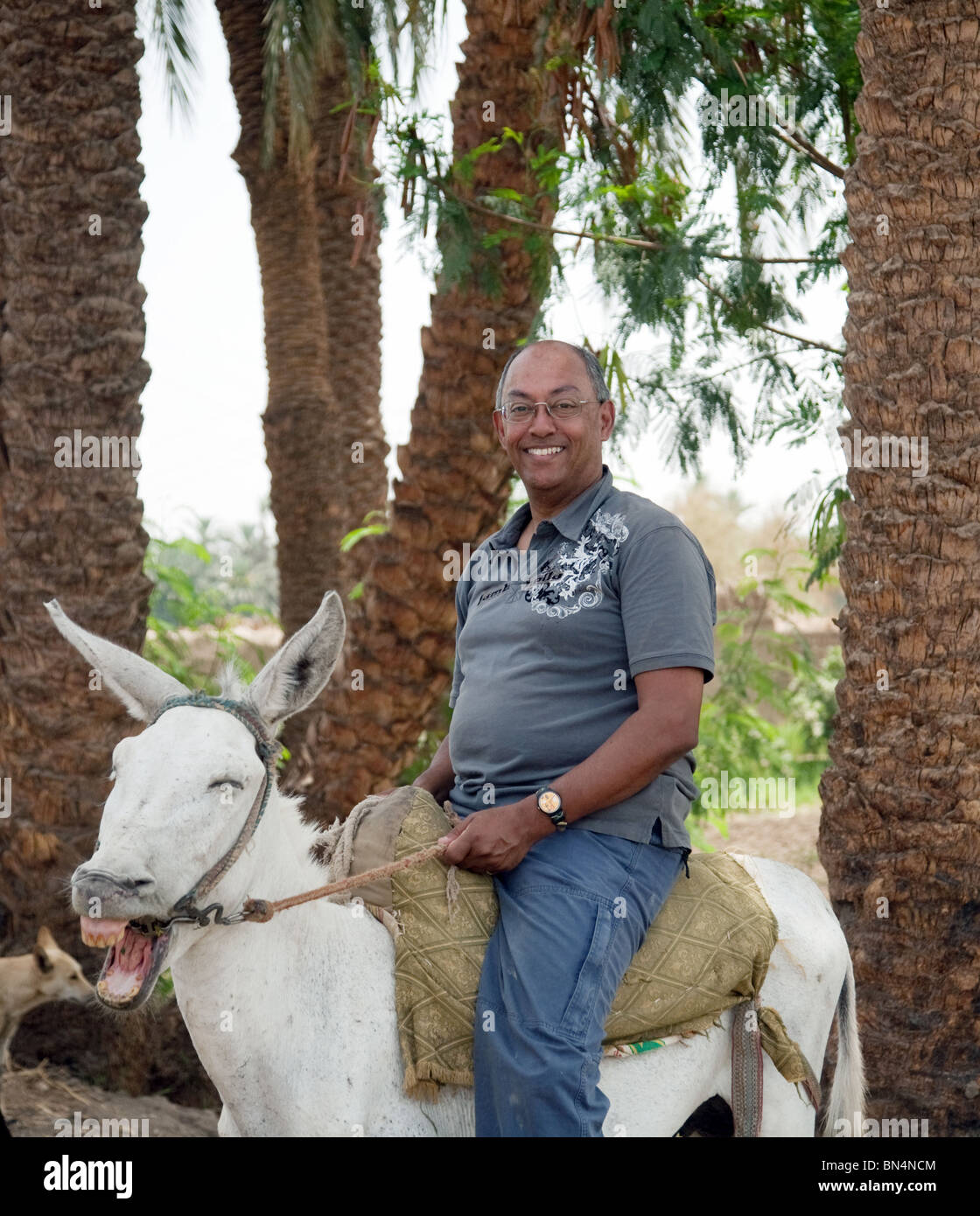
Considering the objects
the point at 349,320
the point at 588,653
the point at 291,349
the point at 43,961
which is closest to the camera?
the point at 588,653

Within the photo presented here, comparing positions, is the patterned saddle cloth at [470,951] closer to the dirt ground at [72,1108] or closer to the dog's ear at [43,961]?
the dirt ground at [72,1108]

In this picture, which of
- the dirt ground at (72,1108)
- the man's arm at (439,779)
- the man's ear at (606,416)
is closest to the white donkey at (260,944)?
the man's arm at (439,779)

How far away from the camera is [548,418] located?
10.7 ft

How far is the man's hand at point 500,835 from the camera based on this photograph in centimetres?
285

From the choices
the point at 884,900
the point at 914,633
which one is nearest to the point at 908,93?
the point at 914,633

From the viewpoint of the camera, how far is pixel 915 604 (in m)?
4.52

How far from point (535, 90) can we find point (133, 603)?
3636 millimetres

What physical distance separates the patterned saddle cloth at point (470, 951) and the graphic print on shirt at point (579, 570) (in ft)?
2.08

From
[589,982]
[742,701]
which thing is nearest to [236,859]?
[589,982]

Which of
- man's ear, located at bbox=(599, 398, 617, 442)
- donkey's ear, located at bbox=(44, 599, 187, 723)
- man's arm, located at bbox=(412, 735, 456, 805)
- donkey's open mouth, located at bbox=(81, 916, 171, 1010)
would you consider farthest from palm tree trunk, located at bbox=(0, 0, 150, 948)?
donkey's open mouth, located at bbox=(81, 916, 171, 1010)

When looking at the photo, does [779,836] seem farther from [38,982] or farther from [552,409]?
[552,409]

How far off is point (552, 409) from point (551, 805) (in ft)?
3.64

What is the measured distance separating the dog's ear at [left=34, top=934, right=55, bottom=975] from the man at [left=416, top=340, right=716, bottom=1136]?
3122 millimetres

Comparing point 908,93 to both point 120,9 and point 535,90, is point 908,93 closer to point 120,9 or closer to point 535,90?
point 535,90
